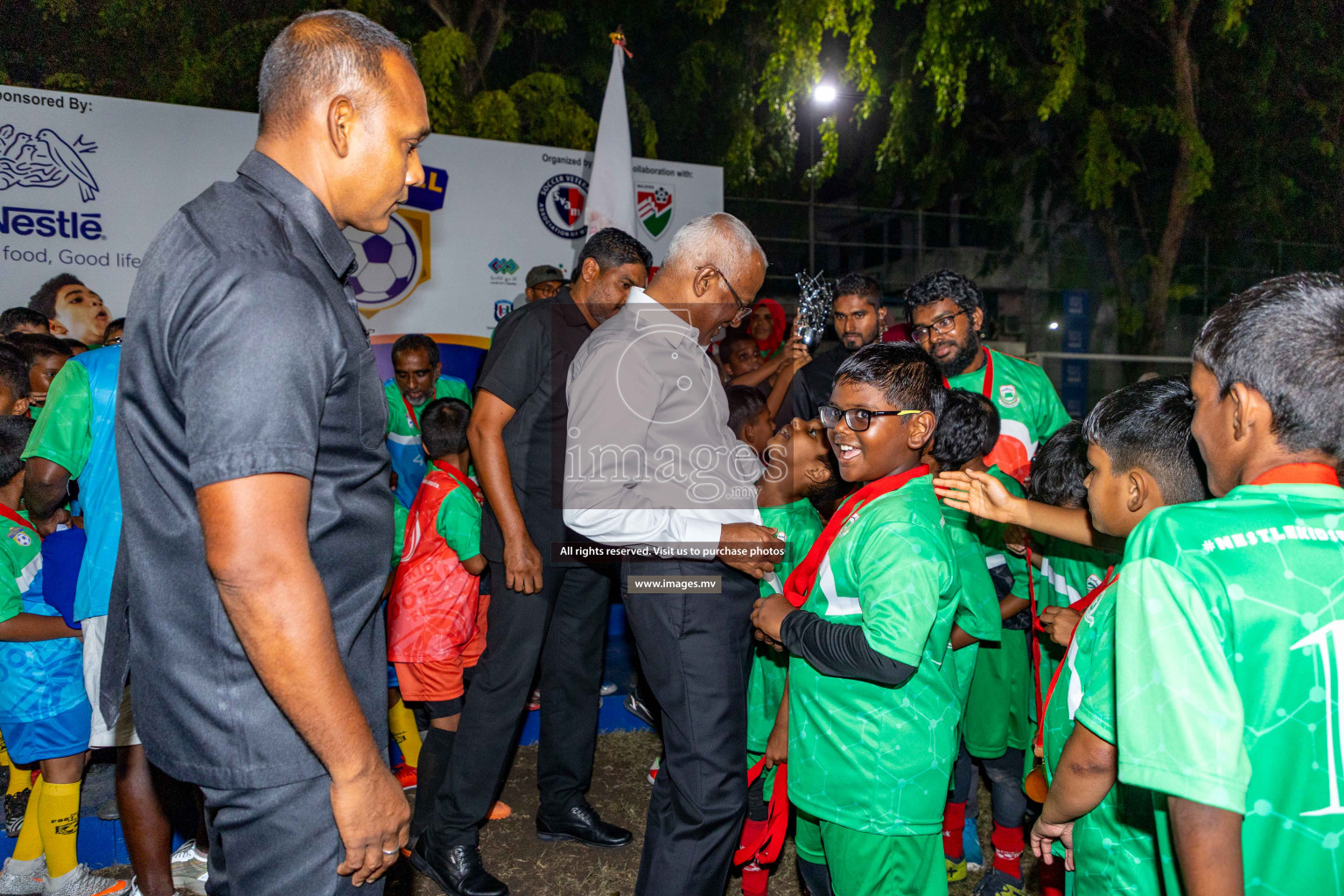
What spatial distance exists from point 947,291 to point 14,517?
366 centimetres

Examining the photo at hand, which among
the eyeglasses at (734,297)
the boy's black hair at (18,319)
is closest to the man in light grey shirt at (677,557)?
the eyeglasses at (734,297)

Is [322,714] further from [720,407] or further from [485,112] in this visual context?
[485,112]

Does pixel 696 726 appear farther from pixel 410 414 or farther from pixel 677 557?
pixel 410 414

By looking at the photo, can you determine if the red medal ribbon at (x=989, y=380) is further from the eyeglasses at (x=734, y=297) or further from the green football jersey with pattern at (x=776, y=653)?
the eyeglasses at (x=734, y=297)

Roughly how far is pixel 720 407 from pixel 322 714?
1.43 m

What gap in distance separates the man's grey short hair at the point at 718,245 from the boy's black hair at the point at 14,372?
2958mm

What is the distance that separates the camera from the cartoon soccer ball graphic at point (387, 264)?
6.16 m

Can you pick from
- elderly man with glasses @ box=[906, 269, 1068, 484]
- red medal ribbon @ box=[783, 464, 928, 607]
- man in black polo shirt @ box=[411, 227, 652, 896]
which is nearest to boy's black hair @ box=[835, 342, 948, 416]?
red medal ribbon @ box=[783, 464, 928, 607]

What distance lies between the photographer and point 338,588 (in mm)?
1326

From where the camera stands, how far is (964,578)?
2602mm

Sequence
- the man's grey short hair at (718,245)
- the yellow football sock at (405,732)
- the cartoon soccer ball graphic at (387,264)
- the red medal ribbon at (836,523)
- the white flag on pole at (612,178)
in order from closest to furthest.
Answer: the red medal ribbon at (836,523), the man's grey short hair at (718,245), the yellow football sock at (405,732), the cartoon soccer ball graphic at (387,264), the white flag on pole at (612,178)

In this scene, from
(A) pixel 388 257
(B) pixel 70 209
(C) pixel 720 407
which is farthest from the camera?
(A) pixel 388 257

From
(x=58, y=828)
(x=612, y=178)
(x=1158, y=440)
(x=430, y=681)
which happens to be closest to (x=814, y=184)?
(x=612, y=178)

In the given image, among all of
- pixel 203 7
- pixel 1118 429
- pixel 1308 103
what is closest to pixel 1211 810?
pixel 1118 429
